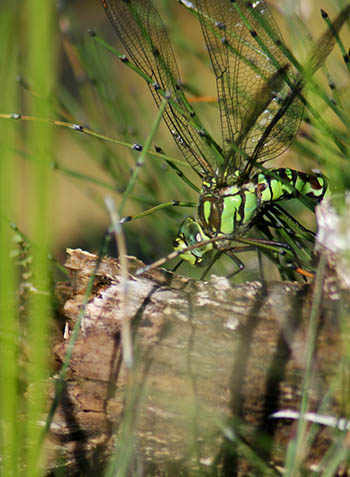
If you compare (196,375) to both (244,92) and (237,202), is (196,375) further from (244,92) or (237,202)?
(244,92)

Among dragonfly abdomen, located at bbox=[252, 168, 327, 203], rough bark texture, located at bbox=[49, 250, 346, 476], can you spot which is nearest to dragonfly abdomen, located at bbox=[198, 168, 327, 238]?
dragonfly abdomen, located at bbox=[252, 168, 327, 203]

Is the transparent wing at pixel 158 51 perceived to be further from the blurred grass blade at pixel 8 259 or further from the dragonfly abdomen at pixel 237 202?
the blurred grass blade at pixel 8 259

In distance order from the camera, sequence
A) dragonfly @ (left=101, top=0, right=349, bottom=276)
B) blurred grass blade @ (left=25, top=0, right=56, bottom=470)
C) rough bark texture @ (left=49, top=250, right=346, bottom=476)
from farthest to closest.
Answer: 1. dragonfly @ (left=101, top=0, right=349, bottom=276)
2. rough bark texture @ (left=49, top=250, right=346, bottom=476)
3. blurred grass blade @ (left=25, top=0, right=56, bottom=470)

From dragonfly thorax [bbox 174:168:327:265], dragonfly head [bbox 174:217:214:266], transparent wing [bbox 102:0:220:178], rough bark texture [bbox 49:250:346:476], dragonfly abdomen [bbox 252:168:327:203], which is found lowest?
rough bark texture [bbox 49:250:346:476]

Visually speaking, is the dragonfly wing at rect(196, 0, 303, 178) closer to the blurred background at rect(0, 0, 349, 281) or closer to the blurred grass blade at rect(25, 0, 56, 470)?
the blurred background at rect(0, 0, 349, 281)

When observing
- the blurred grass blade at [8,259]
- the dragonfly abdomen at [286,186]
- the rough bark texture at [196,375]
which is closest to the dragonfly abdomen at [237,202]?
the dragonfly abdomen at [286,186]

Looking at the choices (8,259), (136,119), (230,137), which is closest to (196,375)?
(8,259)
